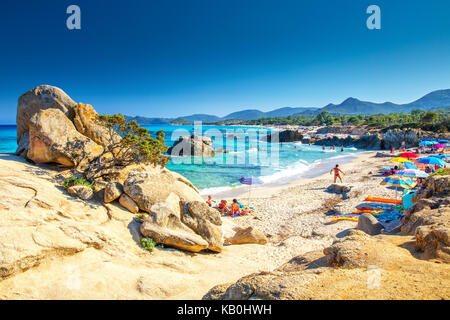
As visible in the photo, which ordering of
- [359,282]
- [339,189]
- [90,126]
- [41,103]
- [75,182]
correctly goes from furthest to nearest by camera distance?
1. [339,189]
2. [90,126]
3. [41,103]
4. [75,182]
5. [359,282]

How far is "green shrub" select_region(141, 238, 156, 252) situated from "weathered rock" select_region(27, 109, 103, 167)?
4971 mm

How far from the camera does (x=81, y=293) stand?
4.95m

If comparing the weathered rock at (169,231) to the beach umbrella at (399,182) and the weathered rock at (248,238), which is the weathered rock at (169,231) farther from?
the beach umbrella at (399,182)

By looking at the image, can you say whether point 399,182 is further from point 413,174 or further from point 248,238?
point 248,238

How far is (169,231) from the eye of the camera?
25.3 feet

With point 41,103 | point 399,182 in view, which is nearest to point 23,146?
point 41,103

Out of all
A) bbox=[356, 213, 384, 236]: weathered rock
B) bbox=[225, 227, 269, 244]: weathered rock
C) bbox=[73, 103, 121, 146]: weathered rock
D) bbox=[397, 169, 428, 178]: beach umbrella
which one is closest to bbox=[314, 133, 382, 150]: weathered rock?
bbox=[397, 169, 428, 178]: beach umbrella

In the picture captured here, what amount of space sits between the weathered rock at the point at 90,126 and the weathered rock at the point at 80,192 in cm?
314

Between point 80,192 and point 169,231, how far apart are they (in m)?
3.51

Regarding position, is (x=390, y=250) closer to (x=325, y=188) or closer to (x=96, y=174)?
(x=96, y=174)

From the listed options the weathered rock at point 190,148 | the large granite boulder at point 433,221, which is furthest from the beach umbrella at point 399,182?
the weathered rock at point 190,148

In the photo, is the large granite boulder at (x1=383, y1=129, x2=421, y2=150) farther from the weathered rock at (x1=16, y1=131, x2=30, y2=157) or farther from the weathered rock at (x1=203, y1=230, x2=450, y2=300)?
the weathered rock at (x1=16, y1=131, x2=30, y2=157)

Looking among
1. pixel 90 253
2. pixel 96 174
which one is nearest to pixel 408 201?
pixel 90 253

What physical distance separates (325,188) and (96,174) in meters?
18.4
